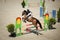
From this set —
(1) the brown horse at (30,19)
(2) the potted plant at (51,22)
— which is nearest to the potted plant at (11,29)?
(1) the brown horse at (30,19)

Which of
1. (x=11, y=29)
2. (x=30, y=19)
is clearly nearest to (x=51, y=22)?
(x=30, y=19)

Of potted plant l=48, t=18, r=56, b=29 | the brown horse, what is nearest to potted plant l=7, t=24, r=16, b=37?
the brown horse

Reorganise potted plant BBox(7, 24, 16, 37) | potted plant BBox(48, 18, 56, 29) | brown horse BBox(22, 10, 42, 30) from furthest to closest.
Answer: potted plant BBox(48, 18, 56, 29), brown horse BBox(22, 10, 42, 30), potted plant BBox(7, 24, 16, 37)

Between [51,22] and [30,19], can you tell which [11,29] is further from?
[51,22]

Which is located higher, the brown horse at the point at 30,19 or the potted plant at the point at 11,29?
the brown horse at the point at 30,19

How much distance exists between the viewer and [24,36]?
192 centimetres

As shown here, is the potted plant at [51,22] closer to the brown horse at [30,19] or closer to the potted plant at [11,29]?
the brown horse at [30,19]

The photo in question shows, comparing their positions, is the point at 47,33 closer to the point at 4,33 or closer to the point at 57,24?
the point at 57,24

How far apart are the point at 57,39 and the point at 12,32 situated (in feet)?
2.74

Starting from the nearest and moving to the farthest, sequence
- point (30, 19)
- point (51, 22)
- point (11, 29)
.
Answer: point (11, 29), point (30, 19), point (51, 22)

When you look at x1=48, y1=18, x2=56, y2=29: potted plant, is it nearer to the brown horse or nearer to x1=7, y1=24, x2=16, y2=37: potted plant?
the brown horse

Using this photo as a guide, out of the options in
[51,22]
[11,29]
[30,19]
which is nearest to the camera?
[11,29]

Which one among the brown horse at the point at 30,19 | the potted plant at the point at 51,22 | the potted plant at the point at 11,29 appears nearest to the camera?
the potted plant at the point at 11,29

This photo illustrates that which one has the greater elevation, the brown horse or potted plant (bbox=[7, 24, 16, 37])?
the brown horse
